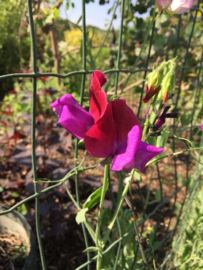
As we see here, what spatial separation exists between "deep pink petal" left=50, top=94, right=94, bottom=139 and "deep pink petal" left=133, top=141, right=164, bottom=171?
4.8 inches

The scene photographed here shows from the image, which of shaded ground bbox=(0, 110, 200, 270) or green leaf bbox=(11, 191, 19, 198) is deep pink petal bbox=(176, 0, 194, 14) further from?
green leaf bbox=(11, 191, 19, 198)

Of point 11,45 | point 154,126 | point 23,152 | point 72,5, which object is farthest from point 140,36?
point 11,45

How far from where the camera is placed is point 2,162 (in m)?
1.57

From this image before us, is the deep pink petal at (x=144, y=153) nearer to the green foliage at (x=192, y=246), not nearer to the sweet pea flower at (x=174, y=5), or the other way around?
the sweet pea flower at (x=174, y=5)

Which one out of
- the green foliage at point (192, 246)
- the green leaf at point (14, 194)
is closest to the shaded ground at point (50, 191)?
the green leaf at point (14, 194)

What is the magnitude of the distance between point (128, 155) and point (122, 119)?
0.10 metres

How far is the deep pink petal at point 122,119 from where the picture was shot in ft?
1.58

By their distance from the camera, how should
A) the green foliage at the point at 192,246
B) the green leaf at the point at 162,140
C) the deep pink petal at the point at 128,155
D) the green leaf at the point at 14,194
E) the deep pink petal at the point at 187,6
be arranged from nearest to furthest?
1. the deep pink petal at the point at 128,155
2. the deep pink petal at the point at 187,6
3. the green leaf at the point at 162,140
4. the green foliage at the point at 192,246
5. the green leaf at the point at 14,194

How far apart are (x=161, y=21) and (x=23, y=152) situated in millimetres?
1419

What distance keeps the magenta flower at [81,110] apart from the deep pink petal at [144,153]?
102 mm

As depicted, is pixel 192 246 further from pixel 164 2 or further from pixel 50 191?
pixel 164 2

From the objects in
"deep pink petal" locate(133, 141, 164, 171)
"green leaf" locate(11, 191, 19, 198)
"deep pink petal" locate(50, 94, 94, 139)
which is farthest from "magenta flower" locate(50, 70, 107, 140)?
"green leaf" locate(11, 191, 19, 198)

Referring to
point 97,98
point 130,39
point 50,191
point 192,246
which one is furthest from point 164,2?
point 130,39

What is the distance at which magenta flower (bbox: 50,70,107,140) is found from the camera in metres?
0.47
